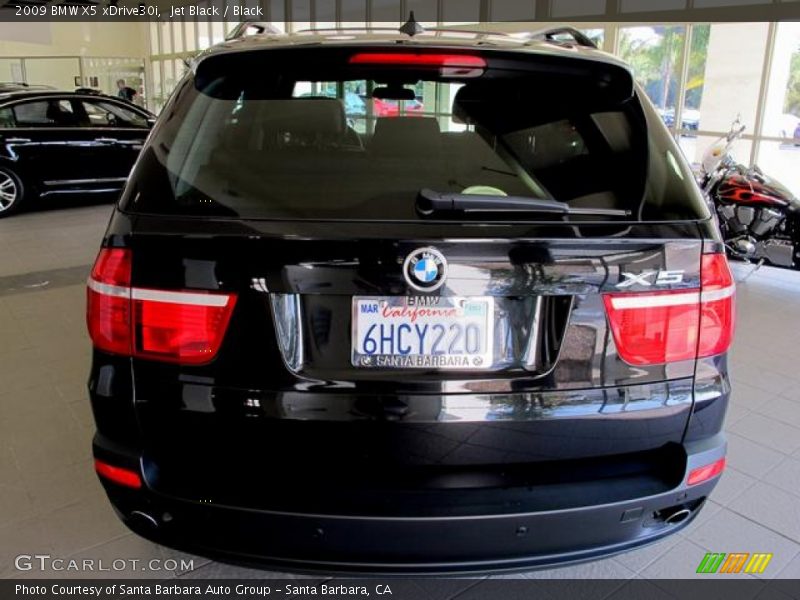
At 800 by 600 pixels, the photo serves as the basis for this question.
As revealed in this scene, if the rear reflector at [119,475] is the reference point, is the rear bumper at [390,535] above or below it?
below

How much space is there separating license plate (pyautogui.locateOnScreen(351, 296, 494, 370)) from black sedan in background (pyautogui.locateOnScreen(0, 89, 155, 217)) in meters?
7.36

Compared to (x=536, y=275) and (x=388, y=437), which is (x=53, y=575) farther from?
(x=536, y=275)

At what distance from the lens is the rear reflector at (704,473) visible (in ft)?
5.35

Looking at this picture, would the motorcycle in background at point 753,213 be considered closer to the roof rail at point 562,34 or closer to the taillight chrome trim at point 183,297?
the roof rail at point 562,34

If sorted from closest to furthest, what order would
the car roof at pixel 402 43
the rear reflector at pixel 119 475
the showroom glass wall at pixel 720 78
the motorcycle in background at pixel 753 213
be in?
the rear reflector at pixel 119 475 < the car roof at pixel 402 43 < the motorcycle in background at pixel 753 213 < the showroom glass wall at pixel 720 78

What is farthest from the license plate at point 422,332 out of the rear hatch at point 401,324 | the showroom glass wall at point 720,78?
the showroom glass wall at point 720,78

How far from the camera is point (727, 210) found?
5.50 m

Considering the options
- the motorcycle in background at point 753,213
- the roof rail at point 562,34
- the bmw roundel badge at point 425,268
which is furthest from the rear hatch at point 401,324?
the motorcycle in background at point 753,213

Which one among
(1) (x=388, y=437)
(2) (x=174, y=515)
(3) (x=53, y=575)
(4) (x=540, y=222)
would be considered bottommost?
(3) (x=53, y=575)

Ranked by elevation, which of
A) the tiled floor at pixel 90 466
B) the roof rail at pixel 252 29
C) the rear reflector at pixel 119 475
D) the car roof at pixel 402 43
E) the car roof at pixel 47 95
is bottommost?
the tiled floor at pixel 90 466

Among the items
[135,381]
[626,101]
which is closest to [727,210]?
[626,101]

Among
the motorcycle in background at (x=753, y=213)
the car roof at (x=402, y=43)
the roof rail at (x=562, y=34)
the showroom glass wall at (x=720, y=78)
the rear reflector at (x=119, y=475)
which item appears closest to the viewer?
the rear reflector at (x=119, y=475)

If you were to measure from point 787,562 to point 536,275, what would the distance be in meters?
1.50

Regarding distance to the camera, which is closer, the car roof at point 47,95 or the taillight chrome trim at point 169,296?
the taillight chrome trim at point 169,296
